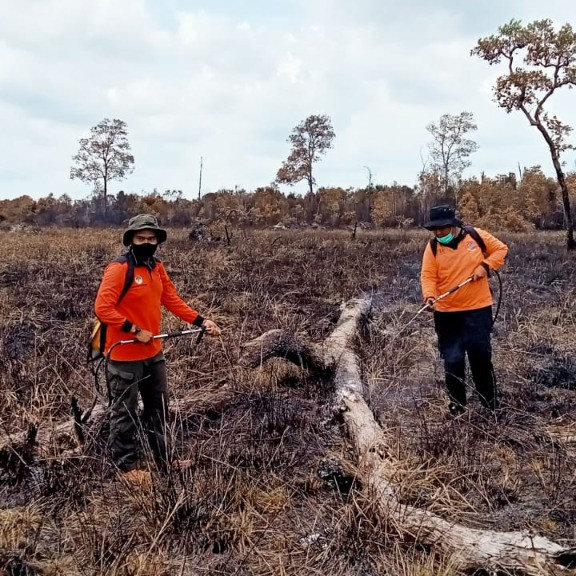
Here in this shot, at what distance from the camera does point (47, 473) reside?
3215 mm

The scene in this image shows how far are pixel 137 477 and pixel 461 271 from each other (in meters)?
2.92

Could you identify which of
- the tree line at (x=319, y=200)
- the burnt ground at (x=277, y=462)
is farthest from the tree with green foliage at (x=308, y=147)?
the burnt ground at (x=277, y=462)

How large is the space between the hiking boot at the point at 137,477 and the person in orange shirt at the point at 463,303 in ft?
7.93

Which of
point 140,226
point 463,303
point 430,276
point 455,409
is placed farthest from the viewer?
point 430,276

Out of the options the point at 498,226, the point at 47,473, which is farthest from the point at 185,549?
the point at 498,226

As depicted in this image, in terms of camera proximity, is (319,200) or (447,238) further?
(319,200)

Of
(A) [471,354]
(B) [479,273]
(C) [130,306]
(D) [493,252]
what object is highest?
(D) [493,252]

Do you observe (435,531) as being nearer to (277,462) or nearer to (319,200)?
(277,462)

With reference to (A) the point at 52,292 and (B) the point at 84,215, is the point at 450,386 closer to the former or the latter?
(A) the point at 52,292

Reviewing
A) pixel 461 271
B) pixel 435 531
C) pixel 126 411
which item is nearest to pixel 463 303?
pixel 461 271

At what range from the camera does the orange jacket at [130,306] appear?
135 inches

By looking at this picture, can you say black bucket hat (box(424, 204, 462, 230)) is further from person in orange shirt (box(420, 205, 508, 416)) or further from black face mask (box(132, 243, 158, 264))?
black face mask (box(132, 243, 158, 264))

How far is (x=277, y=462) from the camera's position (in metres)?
3.50

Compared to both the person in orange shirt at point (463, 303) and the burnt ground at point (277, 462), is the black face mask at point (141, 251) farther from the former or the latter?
the person in orange shirt at point (463, 303)
